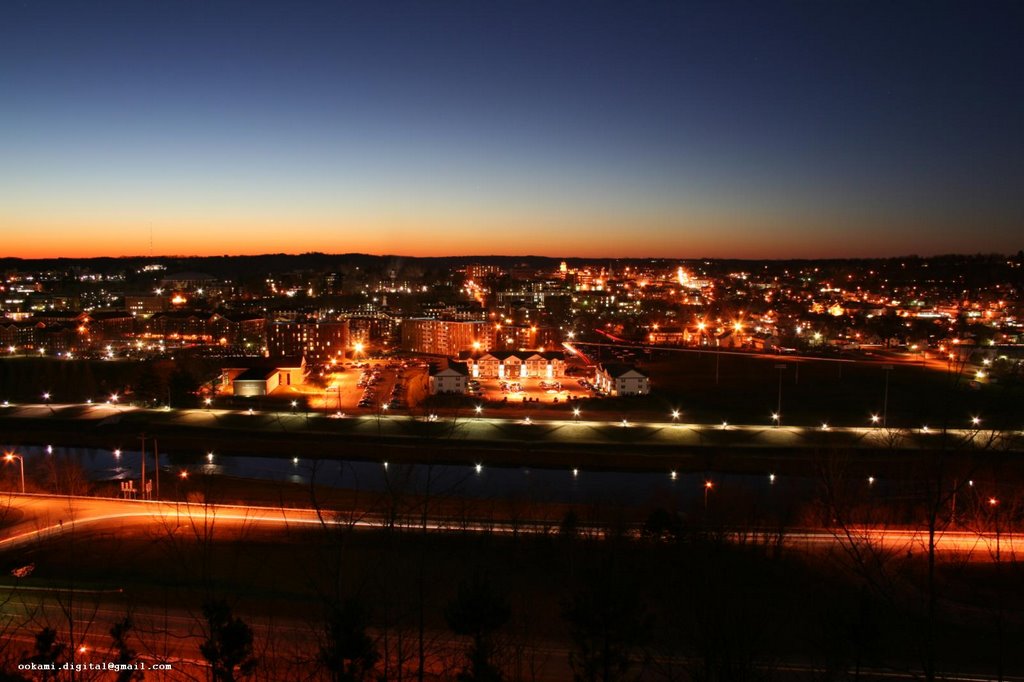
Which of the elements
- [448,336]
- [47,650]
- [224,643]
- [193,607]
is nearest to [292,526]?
[193,607]

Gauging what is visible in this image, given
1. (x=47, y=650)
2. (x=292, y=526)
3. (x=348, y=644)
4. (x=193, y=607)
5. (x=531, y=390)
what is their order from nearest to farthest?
(x=348, y=644)
(x=47, y=650)
(x=193, y=607)
(x=292, y=526)
(x=531, y=390)

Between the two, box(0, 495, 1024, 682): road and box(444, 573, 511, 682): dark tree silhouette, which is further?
box(0, 495, 1024, 682): road

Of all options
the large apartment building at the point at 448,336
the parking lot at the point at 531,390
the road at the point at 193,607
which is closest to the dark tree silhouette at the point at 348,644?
the road at the point at 193,607

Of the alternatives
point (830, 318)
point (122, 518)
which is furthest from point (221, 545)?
point (830, 318)

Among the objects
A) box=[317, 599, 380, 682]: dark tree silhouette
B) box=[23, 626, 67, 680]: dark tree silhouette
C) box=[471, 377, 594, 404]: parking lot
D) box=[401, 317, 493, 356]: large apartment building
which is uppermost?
box=[317, 599, 380, 682]: dark tree silhouette

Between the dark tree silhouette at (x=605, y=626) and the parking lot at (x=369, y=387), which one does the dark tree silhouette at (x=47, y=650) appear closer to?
the dark tree silhouette at (x=605, y=626)

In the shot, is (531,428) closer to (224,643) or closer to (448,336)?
(224,643)

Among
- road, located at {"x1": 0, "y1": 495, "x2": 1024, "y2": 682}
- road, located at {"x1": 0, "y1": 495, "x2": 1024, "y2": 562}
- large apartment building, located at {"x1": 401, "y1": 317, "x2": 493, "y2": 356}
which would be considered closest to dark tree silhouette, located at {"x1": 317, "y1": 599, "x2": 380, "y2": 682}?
road, located at {"x1": 0, "y1": 495, "x2": 1024, "y2": 682}

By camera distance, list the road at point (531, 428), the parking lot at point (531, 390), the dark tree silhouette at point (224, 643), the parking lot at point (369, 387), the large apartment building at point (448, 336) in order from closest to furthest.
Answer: the dark tree silhouette at point (224, 643) → the road at point (531, 428) → the parking lot at point (369, 387) → the parking lot at point (531, 390) → the large apartment building at point (448, 336)

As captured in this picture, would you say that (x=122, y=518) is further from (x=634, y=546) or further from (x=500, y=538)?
(x=634, y=546)

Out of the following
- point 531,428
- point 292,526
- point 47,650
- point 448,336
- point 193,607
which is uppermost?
point 47,650

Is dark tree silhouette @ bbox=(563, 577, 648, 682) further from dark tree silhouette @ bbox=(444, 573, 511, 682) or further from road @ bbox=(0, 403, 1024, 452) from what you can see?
road @ bbox=(0, 403, 1024, 452)
